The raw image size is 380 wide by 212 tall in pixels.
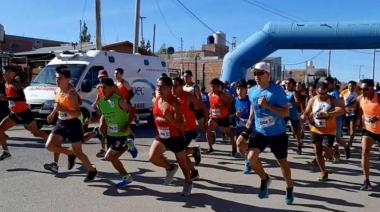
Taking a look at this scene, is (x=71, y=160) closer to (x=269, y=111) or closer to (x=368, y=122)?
(x=269, y=111)

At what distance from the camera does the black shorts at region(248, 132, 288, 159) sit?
650 centimetres

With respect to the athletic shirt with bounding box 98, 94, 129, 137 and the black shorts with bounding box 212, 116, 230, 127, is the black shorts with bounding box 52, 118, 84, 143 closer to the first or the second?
the athletic shirt with bounding box 98, 94, 129, 137

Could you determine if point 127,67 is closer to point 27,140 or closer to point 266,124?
point 27,140

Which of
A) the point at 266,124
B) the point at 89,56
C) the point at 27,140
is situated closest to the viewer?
the point at 266,124

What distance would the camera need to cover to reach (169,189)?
23.9ft

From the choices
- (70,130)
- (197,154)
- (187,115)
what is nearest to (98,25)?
(197,154)

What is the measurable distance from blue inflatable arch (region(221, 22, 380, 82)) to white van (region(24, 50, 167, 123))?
309 cm

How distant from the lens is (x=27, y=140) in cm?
1243

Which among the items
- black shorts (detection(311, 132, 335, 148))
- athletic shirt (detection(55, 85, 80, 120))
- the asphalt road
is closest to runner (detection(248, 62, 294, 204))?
the asphalt road

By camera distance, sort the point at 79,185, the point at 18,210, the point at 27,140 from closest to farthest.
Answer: the point at 18,210
the point at 79,185
the point at 27,140

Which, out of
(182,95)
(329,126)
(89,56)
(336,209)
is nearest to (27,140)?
(89,56)

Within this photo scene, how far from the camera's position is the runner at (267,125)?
6.37 m

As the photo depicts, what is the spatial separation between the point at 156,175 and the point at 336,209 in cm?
313

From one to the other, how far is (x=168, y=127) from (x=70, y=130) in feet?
5.73
